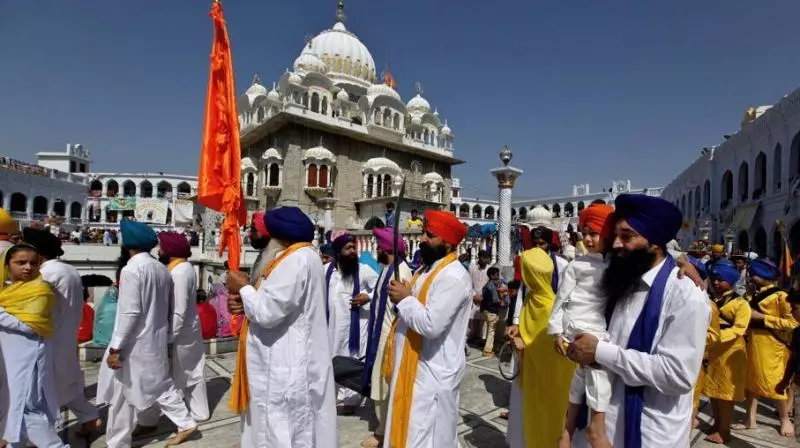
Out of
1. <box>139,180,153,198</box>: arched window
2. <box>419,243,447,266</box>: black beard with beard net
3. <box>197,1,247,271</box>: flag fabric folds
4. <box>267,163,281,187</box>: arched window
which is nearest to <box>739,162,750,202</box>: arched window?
<box>419,243,447,266</box>: black beard with beard net

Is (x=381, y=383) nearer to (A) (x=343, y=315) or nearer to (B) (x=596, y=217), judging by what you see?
(A) (x=343, y=315)

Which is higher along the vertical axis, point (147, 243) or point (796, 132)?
point (796, 132)

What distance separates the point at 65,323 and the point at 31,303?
0.59m

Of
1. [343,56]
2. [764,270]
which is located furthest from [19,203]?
[764,270]

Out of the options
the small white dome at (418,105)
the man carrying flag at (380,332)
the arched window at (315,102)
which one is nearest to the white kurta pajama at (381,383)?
the man carrying flag at (380,332)

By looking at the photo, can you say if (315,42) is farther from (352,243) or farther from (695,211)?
(352,243)

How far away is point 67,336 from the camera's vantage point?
3127 mm

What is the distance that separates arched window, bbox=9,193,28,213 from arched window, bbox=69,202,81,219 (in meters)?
4.14

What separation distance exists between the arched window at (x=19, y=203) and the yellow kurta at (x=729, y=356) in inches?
1688

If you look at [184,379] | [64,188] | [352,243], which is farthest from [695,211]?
[64,188]

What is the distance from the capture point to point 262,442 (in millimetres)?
2428

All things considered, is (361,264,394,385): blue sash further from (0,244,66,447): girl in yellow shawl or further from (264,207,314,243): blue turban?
(0,244,66,447): girl in yellow shawl

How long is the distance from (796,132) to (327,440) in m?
17.4

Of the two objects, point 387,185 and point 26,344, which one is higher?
point 387,185
